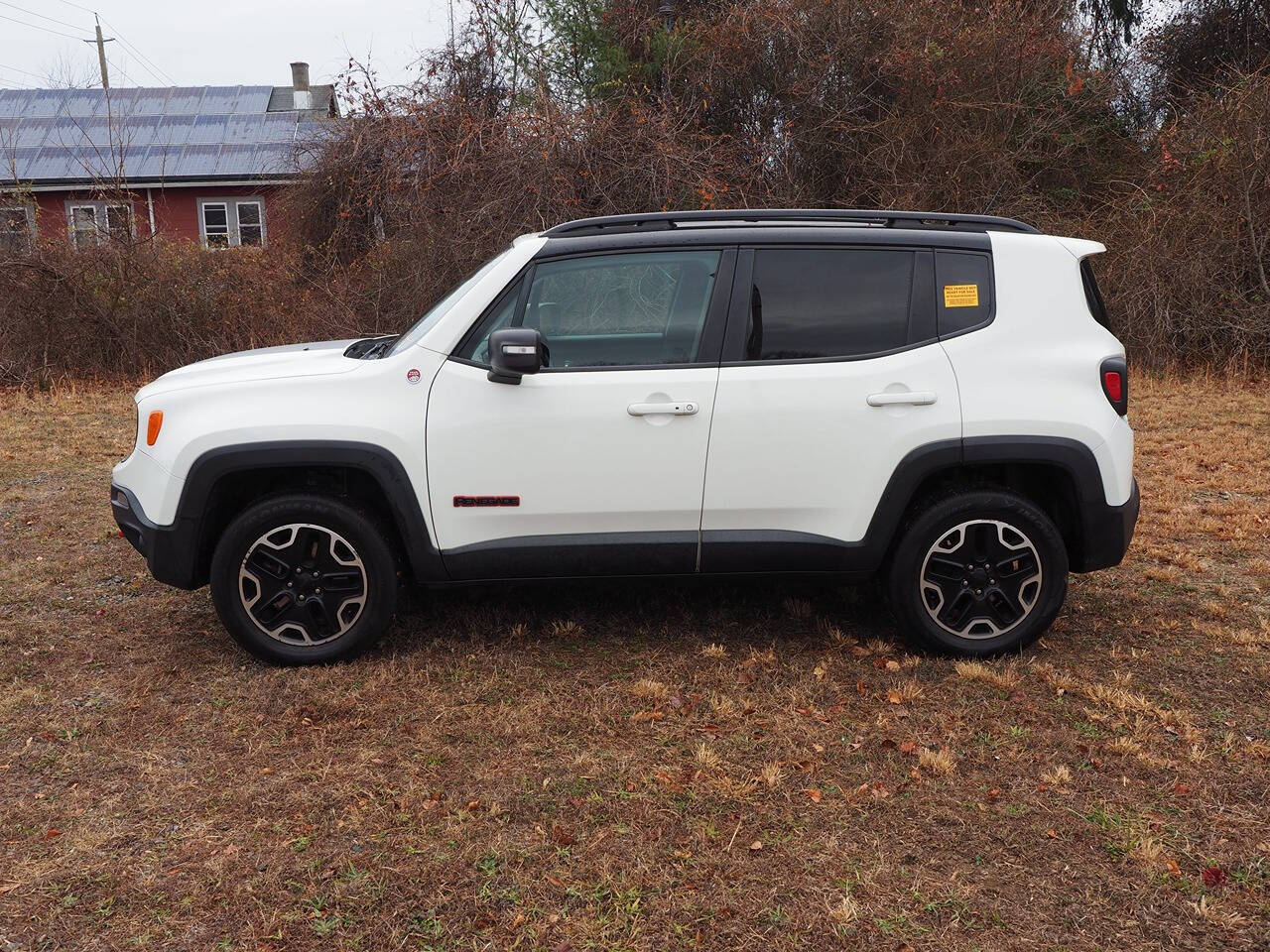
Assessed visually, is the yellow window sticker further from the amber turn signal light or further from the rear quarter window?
the amber turn signal light

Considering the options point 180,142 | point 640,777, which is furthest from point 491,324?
point 180,142

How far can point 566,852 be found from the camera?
3072 millimetres

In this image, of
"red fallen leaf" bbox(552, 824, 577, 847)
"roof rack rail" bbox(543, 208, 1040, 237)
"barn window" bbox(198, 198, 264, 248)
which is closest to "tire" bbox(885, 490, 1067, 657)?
"roof rack rail" bbox(543, 208, 1040, 237)

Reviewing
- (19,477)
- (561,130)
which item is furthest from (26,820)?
(561,130)

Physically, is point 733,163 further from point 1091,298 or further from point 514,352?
point 514,352

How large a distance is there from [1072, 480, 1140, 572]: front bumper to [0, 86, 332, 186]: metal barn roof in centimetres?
2705

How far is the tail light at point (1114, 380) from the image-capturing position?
4.28 meters

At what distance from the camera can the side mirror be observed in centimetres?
397

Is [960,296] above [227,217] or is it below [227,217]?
below

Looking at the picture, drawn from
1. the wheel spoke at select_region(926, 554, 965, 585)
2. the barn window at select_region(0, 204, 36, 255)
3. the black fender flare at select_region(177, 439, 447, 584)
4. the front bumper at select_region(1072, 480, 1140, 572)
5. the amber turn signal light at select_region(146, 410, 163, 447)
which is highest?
the barn window at select_region(0, 204, 36, 255)

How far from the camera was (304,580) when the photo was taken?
4.28 metres

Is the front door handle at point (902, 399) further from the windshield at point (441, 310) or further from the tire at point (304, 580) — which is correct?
the tire at point (304, 580)

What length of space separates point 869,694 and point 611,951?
1.85 metres

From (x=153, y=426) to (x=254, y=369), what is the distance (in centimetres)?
47
